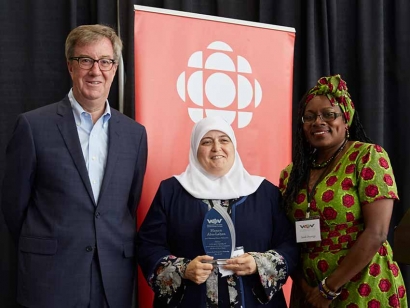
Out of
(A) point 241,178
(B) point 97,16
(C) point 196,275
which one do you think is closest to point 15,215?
(C) point 196,275

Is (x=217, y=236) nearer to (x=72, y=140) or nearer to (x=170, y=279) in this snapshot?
(x=170, y=279)

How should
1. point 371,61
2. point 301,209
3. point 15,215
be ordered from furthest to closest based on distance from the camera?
point 371,61 < point 301,209 < point 15,215

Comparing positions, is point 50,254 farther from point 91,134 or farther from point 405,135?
point 405,135

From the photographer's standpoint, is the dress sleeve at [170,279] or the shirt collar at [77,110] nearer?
the dress sleeve at [170,279]

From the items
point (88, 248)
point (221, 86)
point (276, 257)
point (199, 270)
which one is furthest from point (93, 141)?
point (221, 86)

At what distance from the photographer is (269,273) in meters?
1.95

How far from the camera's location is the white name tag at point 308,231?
2045 millimetres

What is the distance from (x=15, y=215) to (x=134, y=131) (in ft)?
1.92

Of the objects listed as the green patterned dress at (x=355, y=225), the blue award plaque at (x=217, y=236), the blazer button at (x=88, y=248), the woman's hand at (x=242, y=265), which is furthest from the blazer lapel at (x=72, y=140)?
the green patterned dress at (x=355, y=225)

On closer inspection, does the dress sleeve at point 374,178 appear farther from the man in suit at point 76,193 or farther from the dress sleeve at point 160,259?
the man in suit at point 76,193

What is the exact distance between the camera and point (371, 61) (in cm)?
363

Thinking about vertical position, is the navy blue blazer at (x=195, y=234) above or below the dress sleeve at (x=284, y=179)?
below

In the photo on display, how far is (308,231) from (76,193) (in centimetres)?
94

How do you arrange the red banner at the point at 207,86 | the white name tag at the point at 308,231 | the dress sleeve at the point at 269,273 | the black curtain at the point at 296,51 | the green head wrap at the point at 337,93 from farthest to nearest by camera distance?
1. the black curtain at the point at 296,51
2. the red banner at the point at 207,86
3. the green head wrap at the point at 337,93
4. the white name tag at the point at 308,231
5. the dress sleeve at the point at 269,273
